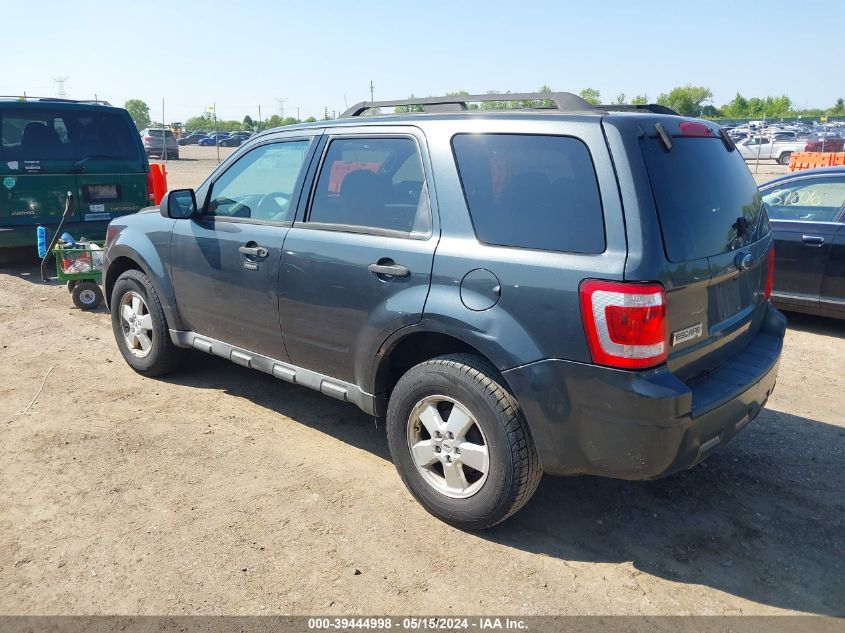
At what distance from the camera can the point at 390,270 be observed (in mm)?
3525

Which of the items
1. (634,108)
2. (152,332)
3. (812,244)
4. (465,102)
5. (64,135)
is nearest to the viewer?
(634,108)

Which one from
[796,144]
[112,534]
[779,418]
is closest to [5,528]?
[112,534]

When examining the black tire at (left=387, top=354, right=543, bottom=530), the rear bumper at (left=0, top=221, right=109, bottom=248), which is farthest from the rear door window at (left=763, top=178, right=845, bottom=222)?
the rear bumper at (left=0, top=221, right=109, bottom=248)

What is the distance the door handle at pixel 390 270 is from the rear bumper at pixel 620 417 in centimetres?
75

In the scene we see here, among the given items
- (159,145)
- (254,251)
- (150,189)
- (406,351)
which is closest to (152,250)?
(254,251)

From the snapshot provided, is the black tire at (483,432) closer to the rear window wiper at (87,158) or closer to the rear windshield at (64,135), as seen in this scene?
the rear window wiper at (87,158)

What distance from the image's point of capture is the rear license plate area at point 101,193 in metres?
8.88

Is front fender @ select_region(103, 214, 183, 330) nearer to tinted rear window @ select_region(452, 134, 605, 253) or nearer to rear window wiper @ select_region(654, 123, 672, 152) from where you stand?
tinted rear window @ select_region(452, 134, 605, 253)

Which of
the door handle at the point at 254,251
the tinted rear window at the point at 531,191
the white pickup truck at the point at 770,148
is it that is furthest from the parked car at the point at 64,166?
the white pickup truck at the point at 770,148

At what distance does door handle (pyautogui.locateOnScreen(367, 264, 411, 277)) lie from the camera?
3477 mm

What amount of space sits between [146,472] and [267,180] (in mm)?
1895

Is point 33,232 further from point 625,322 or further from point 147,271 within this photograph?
point 625,322

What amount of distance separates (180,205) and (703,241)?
3.29 metres

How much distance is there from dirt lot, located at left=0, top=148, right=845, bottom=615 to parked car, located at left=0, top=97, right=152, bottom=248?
169 inches
